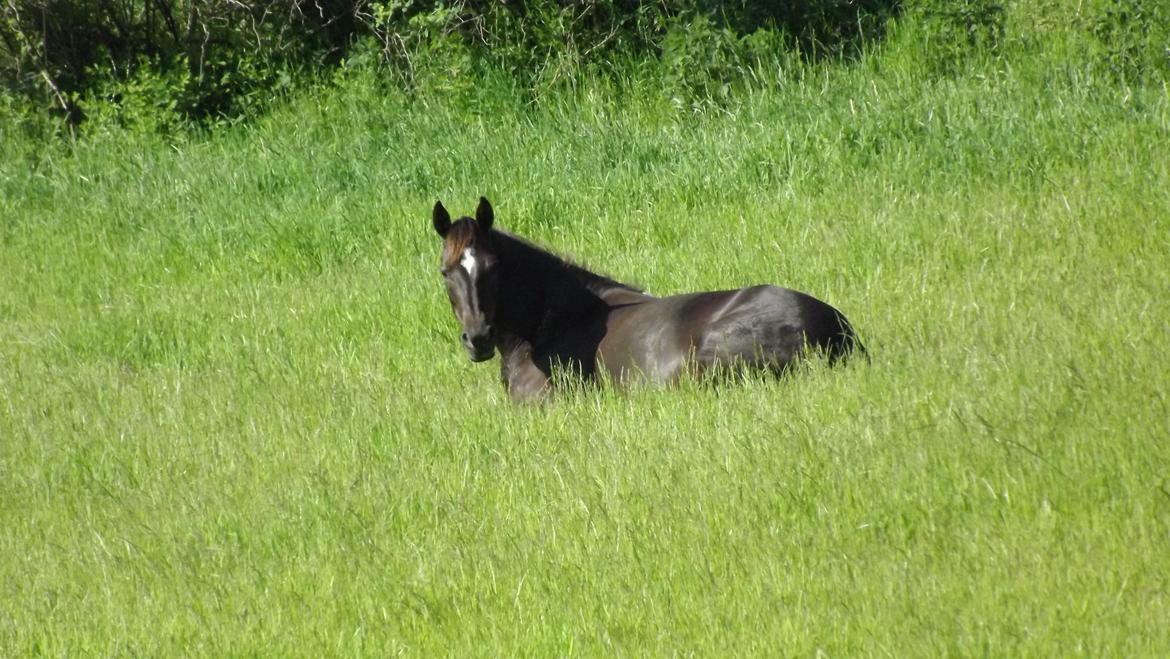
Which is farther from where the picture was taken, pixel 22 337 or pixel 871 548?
pixel 22 337

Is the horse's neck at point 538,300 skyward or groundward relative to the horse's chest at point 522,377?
skyward

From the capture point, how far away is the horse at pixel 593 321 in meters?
7.75

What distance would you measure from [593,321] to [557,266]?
0.52 metres

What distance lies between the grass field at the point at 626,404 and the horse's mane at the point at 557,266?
2.52ft

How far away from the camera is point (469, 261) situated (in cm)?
900

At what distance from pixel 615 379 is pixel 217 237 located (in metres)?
6.21

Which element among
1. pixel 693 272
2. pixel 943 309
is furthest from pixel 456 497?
pixel 693 272

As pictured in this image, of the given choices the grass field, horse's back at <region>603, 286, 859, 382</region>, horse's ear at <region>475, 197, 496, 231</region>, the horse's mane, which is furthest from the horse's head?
horse's back at <region>603, 286, 859, 382</region>

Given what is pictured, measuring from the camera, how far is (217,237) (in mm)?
13547

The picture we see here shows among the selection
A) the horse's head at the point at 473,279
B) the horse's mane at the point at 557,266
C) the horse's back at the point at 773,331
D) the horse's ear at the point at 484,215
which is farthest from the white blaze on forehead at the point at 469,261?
the horse's back at the point at 773,331

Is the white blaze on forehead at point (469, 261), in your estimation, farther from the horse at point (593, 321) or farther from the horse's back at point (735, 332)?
the horse's back at point (735, 332)

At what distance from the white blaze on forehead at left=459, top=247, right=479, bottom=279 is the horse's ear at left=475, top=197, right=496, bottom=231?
0.22 m

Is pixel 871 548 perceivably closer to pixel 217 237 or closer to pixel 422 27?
pixel 217 237

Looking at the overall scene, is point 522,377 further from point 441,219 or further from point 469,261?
point 441,219
